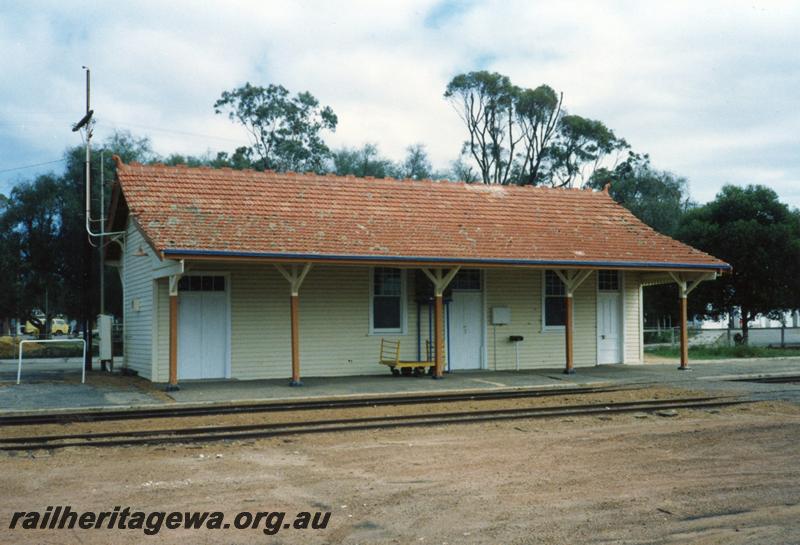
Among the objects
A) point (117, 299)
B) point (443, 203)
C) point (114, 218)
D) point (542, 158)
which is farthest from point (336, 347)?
point (542, 158)

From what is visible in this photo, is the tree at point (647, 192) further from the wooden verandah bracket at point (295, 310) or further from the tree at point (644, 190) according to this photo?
the wooden verandah bracket at point (295, 310)

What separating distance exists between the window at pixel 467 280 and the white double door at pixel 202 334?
18.4 feet

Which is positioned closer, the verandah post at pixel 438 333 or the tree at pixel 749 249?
the verandah post at pixel 438 333

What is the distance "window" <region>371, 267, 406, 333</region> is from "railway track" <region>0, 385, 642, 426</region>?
405cm

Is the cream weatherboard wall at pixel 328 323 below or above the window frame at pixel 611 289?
below

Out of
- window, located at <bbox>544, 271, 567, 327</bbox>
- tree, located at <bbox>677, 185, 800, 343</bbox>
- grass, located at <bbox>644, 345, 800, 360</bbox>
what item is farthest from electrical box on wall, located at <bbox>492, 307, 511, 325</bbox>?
tree, located at <bbox>677, 185, 800, 343</bbox>

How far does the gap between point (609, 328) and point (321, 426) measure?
12130mm

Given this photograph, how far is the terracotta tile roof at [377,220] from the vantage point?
56.2 feet

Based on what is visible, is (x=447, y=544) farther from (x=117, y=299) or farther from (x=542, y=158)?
(x=542, y=158)

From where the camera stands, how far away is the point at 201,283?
59.8 feet

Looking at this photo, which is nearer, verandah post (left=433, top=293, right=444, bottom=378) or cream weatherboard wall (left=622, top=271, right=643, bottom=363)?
verandah post (left=433, top=293, right=444, bottom=378)

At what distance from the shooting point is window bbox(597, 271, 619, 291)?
870 inches

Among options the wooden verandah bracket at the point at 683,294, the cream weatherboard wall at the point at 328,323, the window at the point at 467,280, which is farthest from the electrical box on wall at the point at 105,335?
the wooden verandah bracket at the point at 683,294

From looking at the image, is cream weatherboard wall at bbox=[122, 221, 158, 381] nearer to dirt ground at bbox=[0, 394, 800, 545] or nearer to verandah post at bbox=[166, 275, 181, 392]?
verandah post at bbox=[166, 275, 181, 392]
